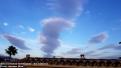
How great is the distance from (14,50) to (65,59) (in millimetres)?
53208

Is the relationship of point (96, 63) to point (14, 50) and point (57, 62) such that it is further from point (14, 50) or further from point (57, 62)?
A: point (14, 50)

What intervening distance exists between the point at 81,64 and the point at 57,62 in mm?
12759

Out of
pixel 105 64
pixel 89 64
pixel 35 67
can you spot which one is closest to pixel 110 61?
pixel 105 64

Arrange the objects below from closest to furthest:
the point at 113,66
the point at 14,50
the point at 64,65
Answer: the point at 113,66
the point at 64,65
the point at 14,50

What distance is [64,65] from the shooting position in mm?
98875

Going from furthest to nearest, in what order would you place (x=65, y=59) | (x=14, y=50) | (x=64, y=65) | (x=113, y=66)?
(x=14, y=50)
(x=65, y=59)
(x=64, y=65)
(x=113, y=66)

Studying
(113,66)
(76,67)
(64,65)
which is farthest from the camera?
(64,65)

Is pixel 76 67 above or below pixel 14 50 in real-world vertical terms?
below

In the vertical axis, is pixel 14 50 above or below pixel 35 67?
→ above

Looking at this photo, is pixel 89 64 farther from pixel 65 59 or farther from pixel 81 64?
pixel 65 59

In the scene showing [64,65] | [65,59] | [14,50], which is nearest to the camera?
[64,65]

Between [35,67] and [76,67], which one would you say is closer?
[35,67]

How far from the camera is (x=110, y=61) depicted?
291ft

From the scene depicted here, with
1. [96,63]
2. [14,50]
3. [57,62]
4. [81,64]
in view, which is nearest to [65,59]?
[57,62]
